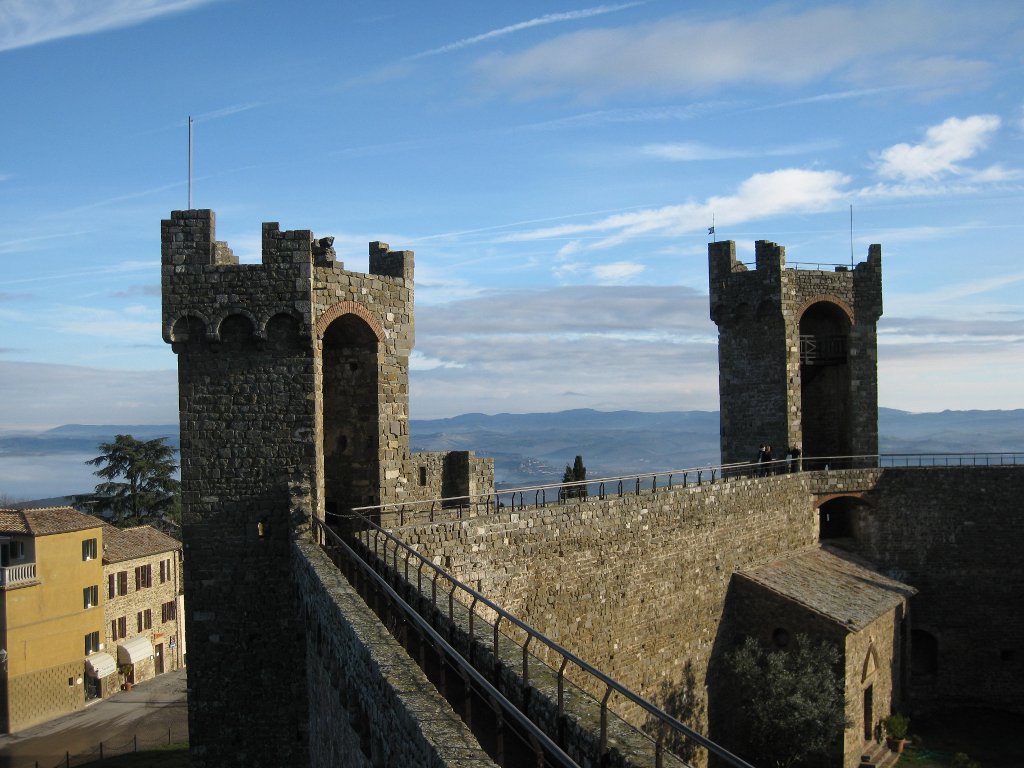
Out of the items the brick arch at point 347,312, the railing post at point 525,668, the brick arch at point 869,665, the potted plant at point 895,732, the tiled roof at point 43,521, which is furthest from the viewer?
the tiled roof at point 43,521

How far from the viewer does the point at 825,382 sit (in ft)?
98.6

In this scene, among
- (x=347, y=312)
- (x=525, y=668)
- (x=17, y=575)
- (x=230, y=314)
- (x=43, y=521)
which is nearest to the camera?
(x=525, y=668)

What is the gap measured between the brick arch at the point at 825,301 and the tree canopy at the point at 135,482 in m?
41.5

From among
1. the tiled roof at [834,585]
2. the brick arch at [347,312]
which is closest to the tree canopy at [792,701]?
the tiled roof at [834,585]

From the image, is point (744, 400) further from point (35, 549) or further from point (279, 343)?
point (35, 549)

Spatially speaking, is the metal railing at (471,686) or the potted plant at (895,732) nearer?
the metal railing at (471,686)

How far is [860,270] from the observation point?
28.4 m

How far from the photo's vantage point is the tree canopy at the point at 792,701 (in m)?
20.4

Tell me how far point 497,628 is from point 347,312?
25.0 feet

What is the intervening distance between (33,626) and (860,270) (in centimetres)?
3377

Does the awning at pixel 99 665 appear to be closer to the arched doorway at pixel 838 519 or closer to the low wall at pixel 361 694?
the low wall at pixel 361 694

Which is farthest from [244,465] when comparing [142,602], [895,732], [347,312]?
[142,602]

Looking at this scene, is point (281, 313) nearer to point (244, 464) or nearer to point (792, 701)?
point (244, 464)

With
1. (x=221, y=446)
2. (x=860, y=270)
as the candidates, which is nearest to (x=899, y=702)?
(x=860, y=270)
